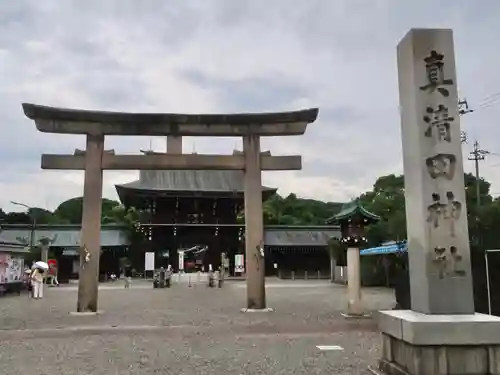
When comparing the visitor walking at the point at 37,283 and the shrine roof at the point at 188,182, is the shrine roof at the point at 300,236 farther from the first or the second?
the visitor walking at the point at 37,283

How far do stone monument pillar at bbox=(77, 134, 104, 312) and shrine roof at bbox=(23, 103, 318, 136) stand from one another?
0.56 meters

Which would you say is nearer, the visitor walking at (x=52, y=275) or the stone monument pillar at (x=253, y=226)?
the stone monument pillar at (x=253, y=226)

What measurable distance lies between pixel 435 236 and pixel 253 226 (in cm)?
1093

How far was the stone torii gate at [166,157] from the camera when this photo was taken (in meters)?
16.1

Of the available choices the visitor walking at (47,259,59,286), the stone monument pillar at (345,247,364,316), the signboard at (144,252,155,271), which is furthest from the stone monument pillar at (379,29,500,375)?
the signboard at (144,252,155,271)

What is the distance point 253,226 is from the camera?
16.9m

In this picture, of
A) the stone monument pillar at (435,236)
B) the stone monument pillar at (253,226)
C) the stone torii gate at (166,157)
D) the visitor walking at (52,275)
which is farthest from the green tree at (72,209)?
the stone monument pillar at (435,236)

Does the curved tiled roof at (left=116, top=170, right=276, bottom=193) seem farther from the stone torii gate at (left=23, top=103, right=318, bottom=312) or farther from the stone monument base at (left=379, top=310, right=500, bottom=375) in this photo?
the stone monument base at (left=379, top=310, right=500, bottom=375)

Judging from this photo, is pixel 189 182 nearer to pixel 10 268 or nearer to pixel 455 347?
pixel 10 268

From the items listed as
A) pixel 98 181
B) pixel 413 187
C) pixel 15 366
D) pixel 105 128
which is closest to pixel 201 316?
pixel 98 181

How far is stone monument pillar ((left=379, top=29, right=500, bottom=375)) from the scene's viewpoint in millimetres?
5547

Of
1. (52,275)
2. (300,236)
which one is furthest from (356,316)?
(300,236)

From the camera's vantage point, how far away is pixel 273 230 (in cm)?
4628

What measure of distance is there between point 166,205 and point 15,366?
1403 inches
